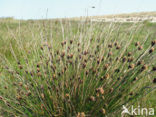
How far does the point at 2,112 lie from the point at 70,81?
2.49 ft

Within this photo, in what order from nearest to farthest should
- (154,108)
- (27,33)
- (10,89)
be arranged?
1. (154,108)
2. (10,89)
3. (27,33)

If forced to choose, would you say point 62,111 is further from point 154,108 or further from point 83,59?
point 154,108

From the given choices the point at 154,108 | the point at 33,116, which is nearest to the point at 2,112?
the point at 33,116

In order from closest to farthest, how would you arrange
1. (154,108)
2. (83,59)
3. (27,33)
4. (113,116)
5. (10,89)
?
(113,116) < (83,59) < (154,108) < (10,89) < (27,33)

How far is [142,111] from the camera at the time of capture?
1.39m

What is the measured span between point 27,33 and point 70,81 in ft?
10.7

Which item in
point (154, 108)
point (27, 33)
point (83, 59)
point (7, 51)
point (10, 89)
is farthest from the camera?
point (27, 33)

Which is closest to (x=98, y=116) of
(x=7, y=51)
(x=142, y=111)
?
(x=142, y=111)

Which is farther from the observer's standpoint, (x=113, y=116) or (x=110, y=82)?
(x=110, y=82)

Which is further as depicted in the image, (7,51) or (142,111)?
(7,51)

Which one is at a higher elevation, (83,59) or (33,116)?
(83,59)

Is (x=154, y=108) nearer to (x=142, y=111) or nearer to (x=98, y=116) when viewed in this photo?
(x=142, y=111)

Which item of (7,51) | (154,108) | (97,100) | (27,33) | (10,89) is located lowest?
(154,108)

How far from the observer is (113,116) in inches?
47.0
